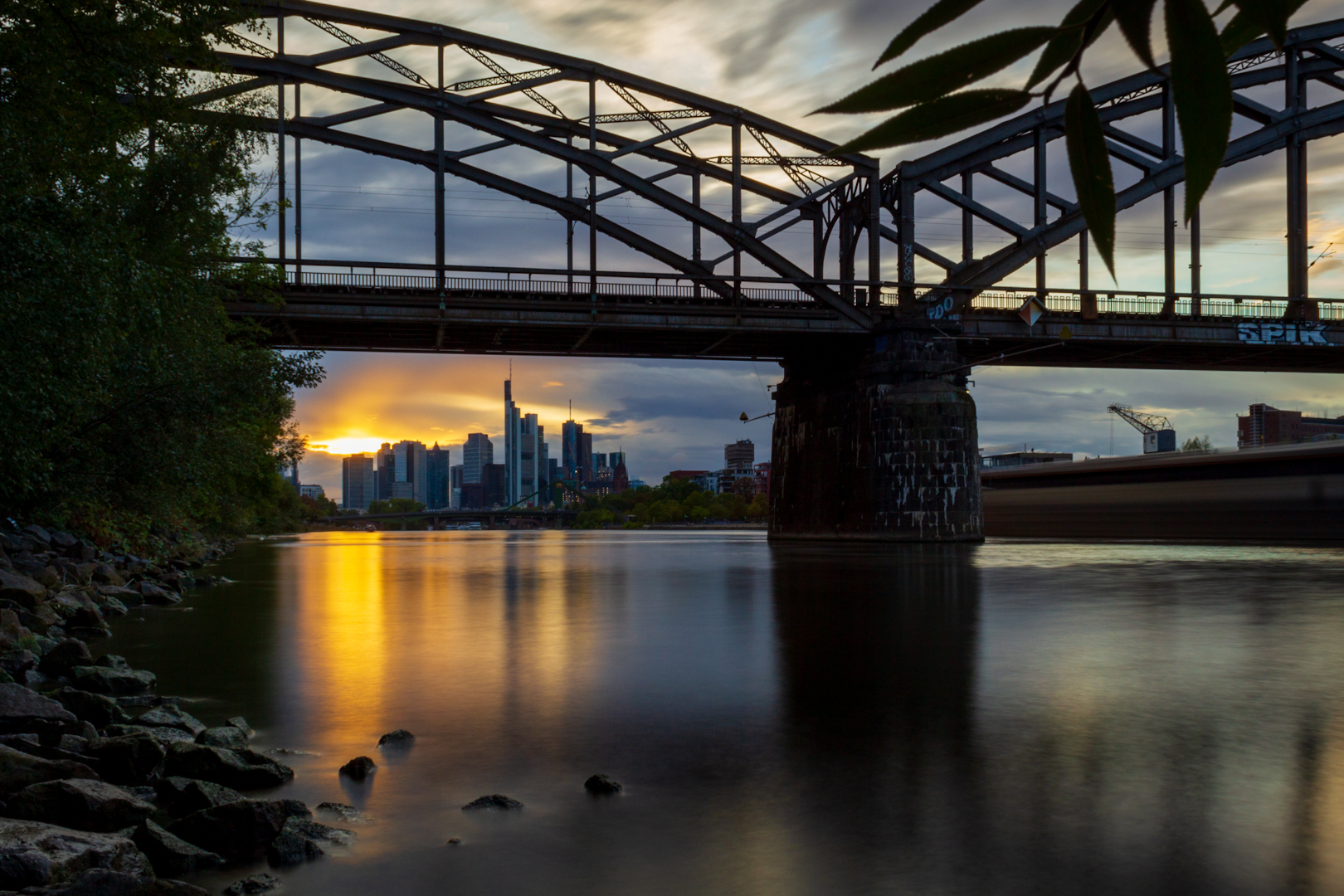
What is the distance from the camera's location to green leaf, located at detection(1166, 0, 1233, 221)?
4.51ft

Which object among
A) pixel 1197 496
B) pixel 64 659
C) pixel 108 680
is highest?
pixel 1197 496

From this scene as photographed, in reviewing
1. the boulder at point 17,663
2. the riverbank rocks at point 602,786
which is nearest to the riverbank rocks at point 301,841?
the riverbank rocks at point 602,786

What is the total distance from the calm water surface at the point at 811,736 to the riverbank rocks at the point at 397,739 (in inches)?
9.4

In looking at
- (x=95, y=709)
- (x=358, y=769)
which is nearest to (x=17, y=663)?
(x=95, y=709)

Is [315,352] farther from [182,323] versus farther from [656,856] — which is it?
[656,856]

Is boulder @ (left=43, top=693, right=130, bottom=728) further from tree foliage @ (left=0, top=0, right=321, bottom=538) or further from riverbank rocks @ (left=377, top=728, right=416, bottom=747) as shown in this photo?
tree foliage @ (left=0, top=0, right=321, bottom=538)

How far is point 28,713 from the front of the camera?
8.45 m

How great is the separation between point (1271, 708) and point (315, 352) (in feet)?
68.5

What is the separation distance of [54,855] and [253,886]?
957 millimetres

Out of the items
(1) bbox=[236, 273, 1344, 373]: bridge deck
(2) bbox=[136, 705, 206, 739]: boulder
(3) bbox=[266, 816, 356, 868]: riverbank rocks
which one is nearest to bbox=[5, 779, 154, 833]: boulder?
(3) bbox=[266, 816, 356, 868]: riverbank rocks

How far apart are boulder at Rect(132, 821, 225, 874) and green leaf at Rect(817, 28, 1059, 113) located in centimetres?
583

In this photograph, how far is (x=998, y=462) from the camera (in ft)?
392

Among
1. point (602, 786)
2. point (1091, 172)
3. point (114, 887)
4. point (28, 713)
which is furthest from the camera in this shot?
point (28, 713)

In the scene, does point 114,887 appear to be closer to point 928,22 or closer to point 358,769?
point 358,769
